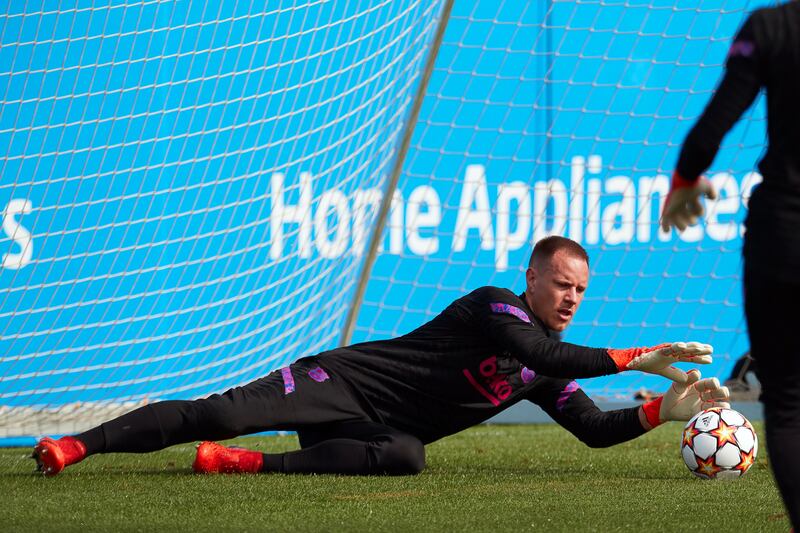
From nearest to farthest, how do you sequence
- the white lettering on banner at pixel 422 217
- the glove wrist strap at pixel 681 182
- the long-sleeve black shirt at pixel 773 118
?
the long-sleeve black shirt at pixel 773 118
the glove wrist strap at pixel 681 182
the white lettering on banner at pixel 422 217

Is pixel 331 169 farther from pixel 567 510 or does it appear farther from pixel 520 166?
pixel 567 510

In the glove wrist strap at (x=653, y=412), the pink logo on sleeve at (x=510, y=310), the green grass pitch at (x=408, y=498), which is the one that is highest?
the pink logo on sleeve at (x=510, y=310)

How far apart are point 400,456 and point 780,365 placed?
172cm

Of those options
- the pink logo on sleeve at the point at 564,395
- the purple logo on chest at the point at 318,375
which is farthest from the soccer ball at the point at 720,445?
the purple logo on chest at the point at 318,375

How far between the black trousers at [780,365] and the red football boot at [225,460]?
195 centimetres

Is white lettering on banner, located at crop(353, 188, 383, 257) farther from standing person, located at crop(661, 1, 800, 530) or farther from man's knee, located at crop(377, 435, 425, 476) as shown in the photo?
standing person, located at crop(661, 1, 800, 530)

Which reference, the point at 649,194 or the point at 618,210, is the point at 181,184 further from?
A: the point at 649,194

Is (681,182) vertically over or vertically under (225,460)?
over

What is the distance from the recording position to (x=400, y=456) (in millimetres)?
3479

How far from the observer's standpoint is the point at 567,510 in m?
2.81

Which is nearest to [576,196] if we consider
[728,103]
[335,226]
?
[335,226]

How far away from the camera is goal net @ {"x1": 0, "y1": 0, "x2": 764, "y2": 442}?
4965 millimetres

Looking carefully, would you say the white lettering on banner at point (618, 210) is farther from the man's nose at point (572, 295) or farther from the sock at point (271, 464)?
the sock at point (271, 464)

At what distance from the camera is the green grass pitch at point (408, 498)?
2.58 metres
